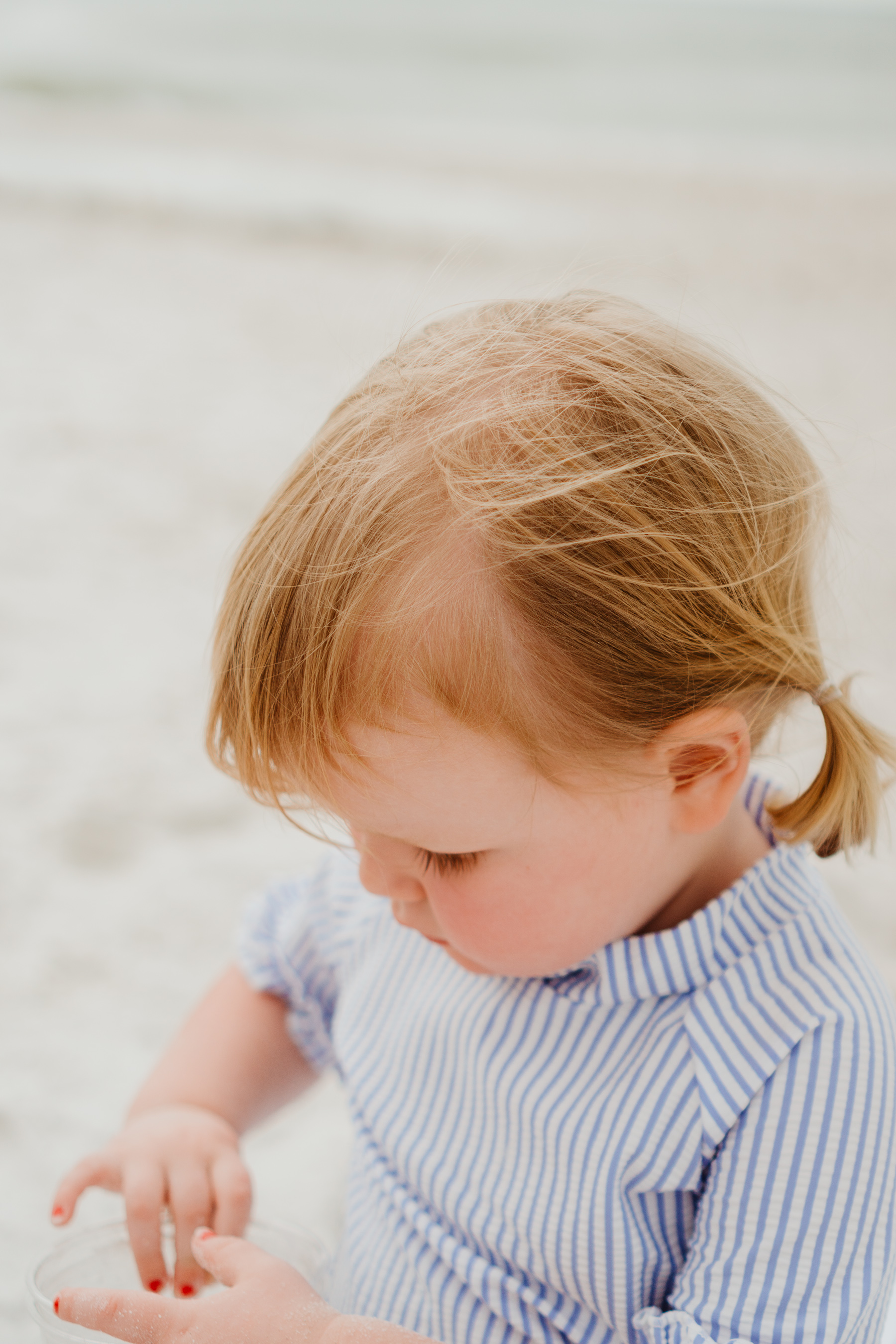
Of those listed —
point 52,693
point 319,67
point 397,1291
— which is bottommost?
point 397,1291

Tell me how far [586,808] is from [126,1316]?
355 mm

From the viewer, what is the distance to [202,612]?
6.68 feet

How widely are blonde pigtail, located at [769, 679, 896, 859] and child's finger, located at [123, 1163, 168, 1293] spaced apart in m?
0.47

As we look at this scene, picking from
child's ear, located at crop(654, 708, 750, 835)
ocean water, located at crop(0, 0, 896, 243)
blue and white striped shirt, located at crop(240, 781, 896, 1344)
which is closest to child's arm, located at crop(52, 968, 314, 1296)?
blue and white striped shirt, located at crop(240, 781, 896, 1344)

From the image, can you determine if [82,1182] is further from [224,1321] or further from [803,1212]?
[803,1212]

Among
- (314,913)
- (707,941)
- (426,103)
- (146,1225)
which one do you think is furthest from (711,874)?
(426,103)

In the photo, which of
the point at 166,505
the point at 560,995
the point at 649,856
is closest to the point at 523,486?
the point at 649,856

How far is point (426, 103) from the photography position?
29.4 ft

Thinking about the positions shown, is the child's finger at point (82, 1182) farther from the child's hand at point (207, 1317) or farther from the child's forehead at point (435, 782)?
the child's forehead at point (435, 782)

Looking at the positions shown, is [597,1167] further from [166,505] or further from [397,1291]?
[166,505]

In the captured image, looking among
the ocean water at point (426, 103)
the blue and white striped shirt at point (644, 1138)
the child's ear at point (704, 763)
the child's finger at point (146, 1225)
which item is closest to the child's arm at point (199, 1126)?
the child's finger at point (146, 1225)

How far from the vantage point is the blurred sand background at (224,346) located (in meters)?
1.21

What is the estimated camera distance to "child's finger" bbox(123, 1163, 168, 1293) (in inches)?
31.3

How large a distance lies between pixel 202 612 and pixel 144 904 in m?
0.75
